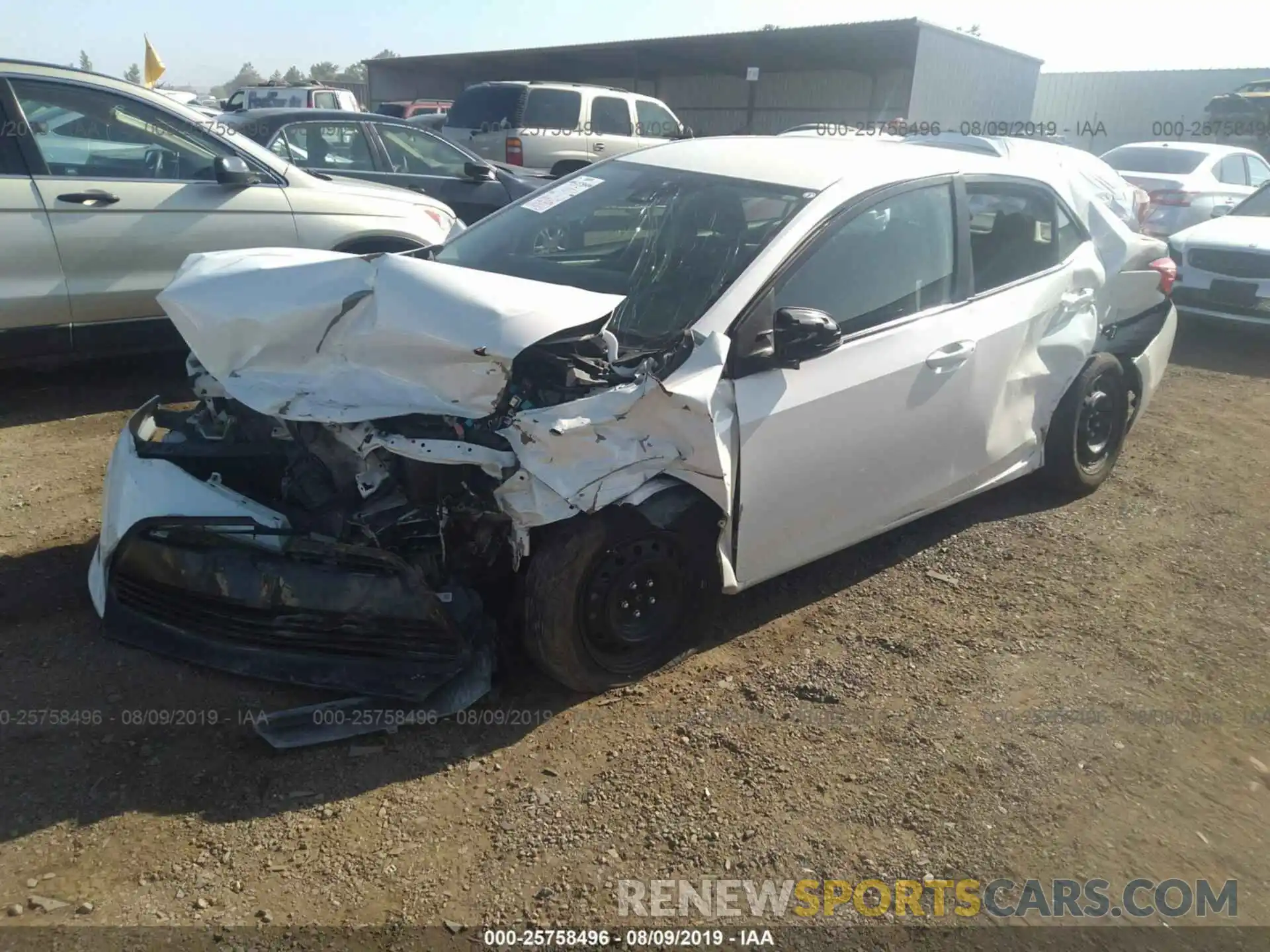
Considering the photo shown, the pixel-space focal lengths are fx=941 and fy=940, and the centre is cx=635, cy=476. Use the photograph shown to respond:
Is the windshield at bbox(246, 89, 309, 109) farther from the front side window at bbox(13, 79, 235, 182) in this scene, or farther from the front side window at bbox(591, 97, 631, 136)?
the front side window at bbox(13, 79, 235, 182)

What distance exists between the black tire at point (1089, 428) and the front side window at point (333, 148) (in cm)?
640

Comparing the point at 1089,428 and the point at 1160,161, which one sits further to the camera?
the point at 1160,161

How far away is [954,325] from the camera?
12.7 feet

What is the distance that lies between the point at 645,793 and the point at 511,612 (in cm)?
74

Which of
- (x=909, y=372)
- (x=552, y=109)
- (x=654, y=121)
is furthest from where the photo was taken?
(x=654, y=121)

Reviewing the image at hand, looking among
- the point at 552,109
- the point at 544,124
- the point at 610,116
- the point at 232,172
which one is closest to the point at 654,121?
the point at 610,116

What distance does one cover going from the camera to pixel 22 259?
16.7 feet

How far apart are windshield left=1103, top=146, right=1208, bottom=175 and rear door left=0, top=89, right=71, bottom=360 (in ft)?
41.7

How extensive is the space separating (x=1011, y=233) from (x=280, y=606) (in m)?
3.57

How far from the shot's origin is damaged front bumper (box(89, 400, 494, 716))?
290 centimetres

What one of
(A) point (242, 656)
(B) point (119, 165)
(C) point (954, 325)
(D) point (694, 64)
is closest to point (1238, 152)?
(C) point (954, 325)

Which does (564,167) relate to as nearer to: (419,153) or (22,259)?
(419,153)

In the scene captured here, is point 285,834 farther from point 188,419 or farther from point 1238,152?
point 1238,152

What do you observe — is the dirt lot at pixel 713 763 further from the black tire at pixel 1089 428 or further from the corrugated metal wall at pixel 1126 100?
the corrugated metal wall at pixel 1126 100
